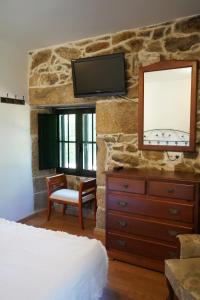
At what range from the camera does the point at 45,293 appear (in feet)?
4.25

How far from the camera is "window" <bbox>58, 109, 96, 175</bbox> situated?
406 centimetres

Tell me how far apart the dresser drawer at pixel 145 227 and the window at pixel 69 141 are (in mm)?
1417

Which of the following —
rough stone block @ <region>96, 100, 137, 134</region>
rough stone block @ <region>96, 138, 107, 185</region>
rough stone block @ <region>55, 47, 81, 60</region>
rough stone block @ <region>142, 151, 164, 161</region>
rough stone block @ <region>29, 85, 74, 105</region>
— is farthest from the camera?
rough stone block @ <region>29, 85, 74, 105</region>

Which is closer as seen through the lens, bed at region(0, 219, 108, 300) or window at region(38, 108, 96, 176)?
bed at region(0, 219, 108, 300)

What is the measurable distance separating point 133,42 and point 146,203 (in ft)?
6.41

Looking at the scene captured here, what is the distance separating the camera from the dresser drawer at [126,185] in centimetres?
259

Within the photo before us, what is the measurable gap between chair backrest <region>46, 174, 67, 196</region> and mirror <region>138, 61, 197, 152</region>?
1607 mm

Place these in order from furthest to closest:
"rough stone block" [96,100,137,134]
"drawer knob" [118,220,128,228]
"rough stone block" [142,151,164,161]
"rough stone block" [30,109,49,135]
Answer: "rough stone block" [30,109,49,135] < "rough stone block" [96,100,137,134] < "rough stone block" [142,151,164,161] < "drawer knob" [118,220,128,228]

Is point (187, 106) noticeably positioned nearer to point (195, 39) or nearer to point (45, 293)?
point (195, 39)

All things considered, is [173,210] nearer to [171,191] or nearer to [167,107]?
[171,191]

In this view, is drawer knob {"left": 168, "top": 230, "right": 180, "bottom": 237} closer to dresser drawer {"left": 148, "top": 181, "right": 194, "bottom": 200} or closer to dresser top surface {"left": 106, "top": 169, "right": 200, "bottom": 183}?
dresser drawer {"left": 148, "top": 181, "right": 194, "bottom": 200}

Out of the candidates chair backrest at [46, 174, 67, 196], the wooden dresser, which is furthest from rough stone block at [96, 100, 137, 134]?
chair backrest at [46, 174, 67, 196]

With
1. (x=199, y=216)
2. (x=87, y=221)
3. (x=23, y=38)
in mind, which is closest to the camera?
(x=199, y=216)

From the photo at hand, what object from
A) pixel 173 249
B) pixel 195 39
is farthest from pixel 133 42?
pixel 173 249
